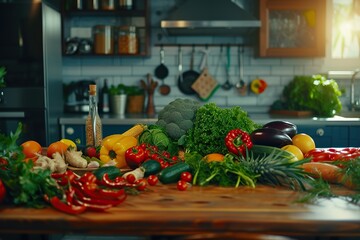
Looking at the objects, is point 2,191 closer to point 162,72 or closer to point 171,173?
point 171,173

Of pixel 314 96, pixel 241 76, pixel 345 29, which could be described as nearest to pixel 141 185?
pixel 314 96

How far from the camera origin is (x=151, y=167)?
2.05 metres

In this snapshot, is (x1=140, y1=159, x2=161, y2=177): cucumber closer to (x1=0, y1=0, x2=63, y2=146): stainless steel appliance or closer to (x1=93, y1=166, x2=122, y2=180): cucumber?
(x1=93, y1=166, x2=122, y2=180): cucumber

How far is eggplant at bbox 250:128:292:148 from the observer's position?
224 cm

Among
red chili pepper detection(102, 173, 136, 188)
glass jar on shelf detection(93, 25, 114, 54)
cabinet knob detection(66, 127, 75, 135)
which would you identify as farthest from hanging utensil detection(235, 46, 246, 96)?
red chili pepper detection(102, 173, 136, 188)

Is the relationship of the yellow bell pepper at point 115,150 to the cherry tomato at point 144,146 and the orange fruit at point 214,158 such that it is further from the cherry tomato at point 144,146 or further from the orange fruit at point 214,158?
the orange fruit at point 214,158

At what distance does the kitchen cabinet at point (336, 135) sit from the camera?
4.34 metres

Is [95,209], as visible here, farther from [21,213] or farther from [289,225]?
[289,225]

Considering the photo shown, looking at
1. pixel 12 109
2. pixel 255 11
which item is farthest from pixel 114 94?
pixel 255 11

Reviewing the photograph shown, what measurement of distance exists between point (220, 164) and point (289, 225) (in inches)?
21.4

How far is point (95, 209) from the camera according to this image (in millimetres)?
1546

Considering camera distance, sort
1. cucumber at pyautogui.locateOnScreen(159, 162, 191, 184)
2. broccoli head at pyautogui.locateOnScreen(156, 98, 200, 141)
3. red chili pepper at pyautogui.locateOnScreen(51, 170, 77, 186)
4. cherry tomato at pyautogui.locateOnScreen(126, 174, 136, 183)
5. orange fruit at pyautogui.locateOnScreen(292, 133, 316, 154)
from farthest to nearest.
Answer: broccoli head at pyautogui.locateOnScreen(156, 98, 200, 141) → orange fruit at pyautogui.locateOnScreen(292, 133, 316, 154) → cucumber at pyautogui.locateOnScreen(159, 162, 191, 184) → cherry tomato at pyautogui.locateOnScreen(126, 174, 136, 183) → red chili pepper at pyautogui.locateOnScreen(51, 170, 77, 186)

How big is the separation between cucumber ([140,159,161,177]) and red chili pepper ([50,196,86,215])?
1.69ft

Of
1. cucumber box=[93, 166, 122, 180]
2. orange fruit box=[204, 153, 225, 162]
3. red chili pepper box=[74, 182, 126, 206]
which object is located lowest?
red chili pepper box=[74, 182, 126, 206]
